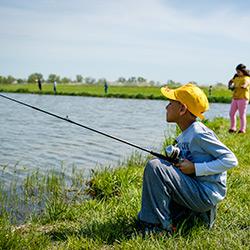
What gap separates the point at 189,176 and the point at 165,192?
280 millimetres

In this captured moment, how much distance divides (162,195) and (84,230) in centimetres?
89

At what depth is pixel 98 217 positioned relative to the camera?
168 inches

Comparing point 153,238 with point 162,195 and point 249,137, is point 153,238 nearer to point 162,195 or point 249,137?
point 162,195

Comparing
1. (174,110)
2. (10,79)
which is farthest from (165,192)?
(10,79)

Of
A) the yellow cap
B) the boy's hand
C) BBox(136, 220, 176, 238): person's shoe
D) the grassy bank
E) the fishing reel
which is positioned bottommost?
the grassy bank

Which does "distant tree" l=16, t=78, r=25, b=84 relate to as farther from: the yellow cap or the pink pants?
the yellow cap

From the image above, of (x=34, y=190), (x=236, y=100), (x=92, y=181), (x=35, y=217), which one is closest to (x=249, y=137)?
(x=236, y=100)

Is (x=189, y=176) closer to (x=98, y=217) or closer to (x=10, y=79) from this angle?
(x=98, y=217)

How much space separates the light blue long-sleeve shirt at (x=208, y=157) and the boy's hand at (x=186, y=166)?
5 centimetres

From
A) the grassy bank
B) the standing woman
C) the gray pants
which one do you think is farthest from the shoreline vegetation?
the grassy bank

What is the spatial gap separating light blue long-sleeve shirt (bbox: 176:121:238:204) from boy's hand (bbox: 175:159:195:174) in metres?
0.05

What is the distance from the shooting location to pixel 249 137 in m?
9.82

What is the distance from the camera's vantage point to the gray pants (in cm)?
350

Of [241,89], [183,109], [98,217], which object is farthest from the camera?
[241,89]
